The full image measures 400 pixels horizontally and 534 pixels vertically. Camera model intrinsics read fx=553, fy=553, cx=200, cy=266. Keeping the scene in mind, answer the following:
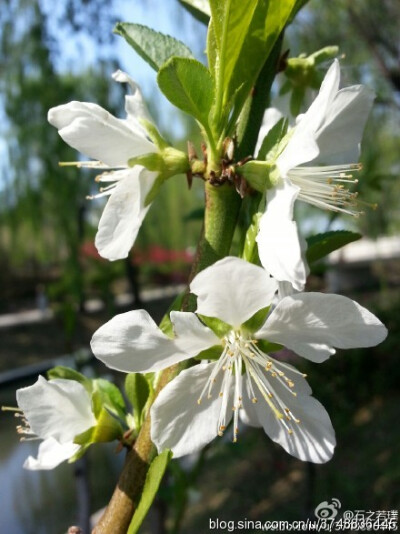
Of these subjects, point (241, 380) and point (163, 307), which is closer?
point (241, 380)

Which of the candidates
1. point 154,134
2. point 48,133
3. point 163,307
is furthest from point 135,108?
point 163,307

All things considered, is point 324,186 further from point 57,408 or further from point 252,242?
point 57,408

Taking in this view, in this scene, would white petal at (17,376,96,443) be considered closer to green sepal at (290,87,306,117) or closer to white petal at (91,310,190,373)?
white petal at (91,310,190,373)

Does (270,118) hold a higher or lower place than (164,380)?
higher

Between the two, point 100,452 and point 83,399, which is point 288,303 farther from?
point 100,452

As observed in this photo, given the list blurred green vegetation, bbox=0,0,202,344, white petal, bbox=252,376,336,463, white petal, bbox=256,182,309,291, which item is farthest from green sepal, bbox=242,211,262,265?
blurred green vegetation, bbox=0,0,202,344

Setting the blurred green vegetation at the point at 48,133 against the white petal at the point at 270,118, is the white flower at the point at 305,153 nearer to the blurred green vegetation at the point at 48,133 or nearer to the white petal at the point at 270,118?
the white petal at the point at 270,118
